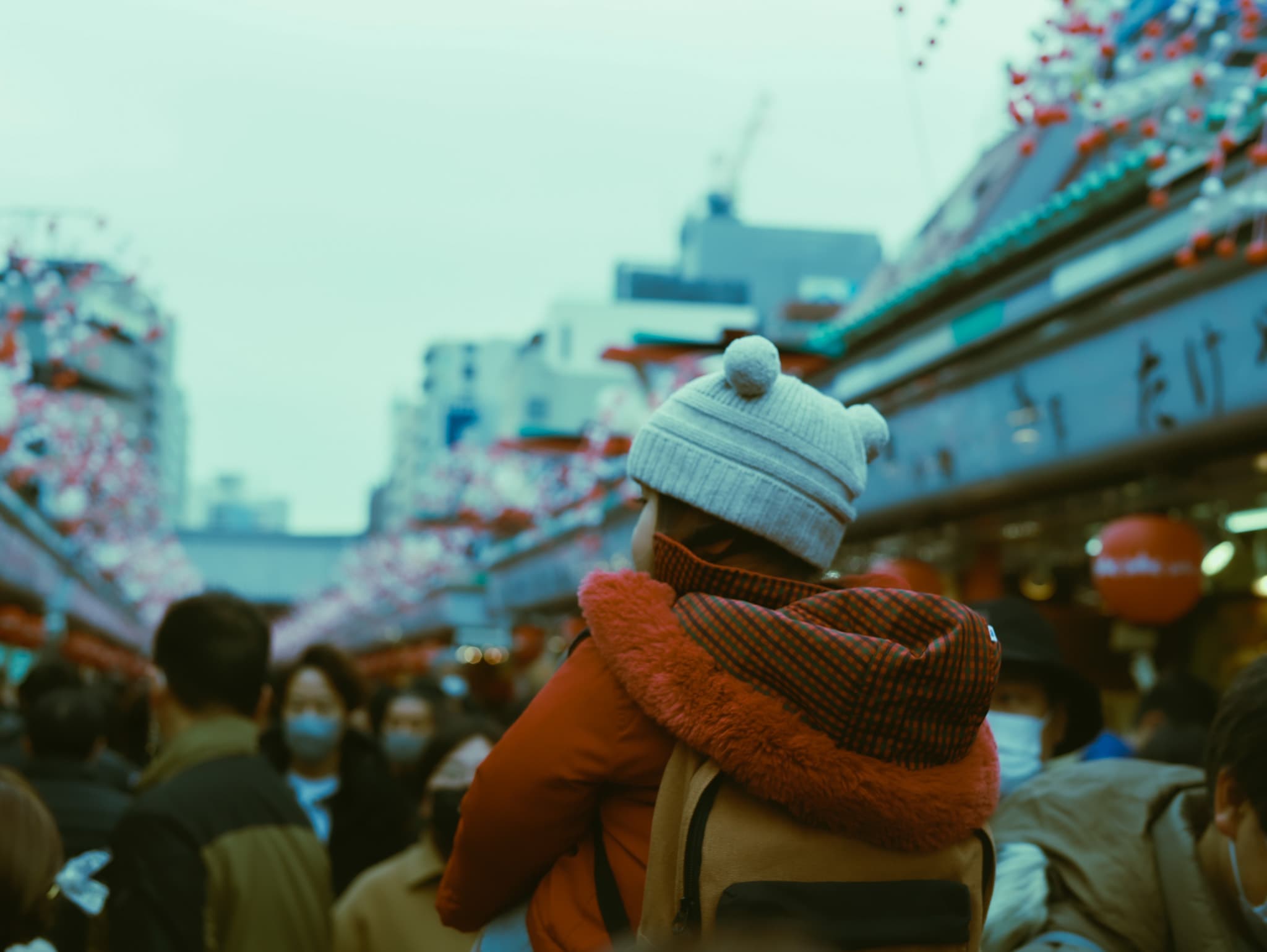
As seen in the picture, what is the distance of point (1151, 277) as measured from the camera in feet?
23.0

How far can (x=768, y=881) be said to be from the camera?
161 centimetres

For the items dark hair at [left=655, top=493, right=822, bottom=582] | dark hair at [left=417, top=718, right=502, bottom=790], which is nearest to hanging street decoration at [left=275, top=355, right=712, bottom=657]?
dark hair at [left=655, top=493, right=822, bottom=582]

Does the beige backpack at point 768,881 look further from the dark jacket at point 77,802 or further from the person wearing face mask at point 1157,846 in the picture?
the dark jacket at point 77,802

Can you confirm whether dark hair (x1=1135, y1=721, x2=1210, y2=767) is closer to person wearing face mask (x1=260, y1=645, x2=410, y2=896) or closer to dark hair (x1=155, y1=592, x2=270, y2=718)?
dark hair (x1=155, y1=592, x2=270, y2=718)

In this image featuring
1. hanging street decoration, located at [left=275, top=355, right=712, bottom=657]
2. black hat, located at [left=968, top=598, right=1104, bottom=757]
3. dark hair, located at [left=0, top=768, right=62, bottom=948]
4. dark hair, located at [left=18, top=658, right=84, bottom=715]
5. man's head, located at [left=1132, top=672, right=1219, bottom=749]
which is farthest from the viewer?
hanging street decoration, located at [left=275, top=355, right=712, bottom=657]

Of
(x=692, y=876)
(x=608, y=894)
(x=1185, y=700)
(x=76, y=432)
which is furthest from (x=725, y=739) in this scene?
(x=76, y=432)

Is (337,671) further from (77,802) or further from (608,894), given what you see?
(608,894)

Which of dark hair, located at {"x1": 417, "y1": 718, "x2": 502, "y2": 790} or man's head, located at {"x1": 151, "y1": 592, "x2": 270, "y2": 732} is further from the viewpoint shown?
dark hair, located at {"x1": 417, "y1": 718, "x2": 502, "y2": 790}

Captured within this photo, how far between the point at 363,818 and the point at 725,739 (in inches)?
158

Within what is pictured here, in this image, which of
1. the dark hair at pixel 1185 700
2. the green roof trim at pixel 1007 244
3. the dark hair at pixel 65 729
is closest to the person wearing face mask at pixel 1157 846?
the dark hair at pixel 65 729

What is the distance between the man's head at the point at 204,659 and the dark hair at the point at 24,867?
0.68 metres

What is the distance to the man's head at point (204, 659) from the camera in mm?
3203

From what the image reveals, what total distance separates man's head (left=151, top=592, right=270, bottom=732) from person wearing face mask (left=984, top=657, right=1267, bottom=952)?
202 centimetres

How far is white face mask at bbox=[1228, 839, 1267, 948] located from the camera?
1894 millimetres
